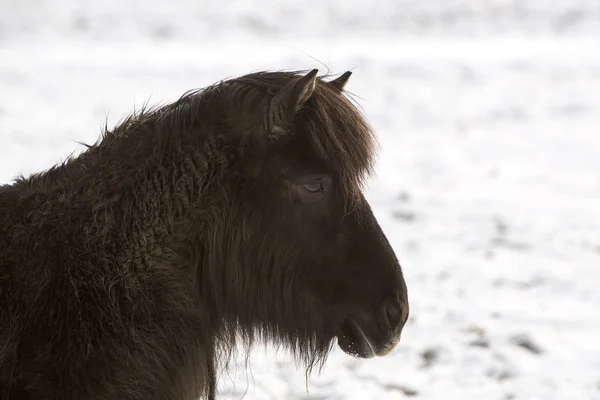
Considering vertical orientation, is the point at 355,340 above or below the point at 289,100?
below

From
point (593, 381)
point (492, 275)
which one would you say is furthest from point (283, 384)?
point (492, 275)

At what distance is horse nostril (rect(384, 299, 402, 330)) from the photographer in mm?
2938

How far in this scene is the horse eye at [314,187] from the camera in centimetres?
288

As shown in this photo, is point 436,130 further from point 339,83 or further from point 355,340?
point 355,340

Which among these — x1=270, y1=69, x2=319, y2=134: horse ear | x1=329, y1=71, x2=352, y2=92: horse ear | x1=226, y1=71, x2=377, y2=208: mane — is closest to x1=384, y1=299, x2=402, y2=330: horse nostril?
x1=226, y1=71, x2=377, y2=208: mane

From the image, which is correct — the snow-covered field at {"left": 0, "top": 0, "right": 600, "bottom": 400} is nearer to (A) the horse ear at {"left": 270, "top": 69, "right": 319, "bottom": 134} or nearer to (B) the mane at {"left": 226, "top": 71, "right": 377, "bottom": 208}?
(B) the mane at {"left": 226, "top": 71, "right": 377, "bottom": 208}

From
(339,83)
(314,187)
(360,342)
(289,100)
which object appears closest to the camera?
(289,100)

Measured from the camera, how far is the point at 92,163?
2.90 meters

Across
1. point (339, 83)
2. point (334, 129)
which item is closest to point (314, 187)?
point (334, 129)

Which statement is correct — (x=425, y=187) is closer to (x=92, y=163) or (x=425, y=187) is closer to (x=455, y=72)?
(x=455, y=72)

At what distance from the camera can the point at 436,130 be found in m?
11.5

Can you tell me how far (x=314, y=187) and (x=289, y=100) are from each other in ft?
1.11

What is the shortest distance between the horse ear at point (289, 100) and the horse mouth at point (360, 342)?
2.60ft

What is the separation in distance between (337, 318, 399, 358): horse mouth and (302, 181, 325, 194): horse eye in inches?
20.2
